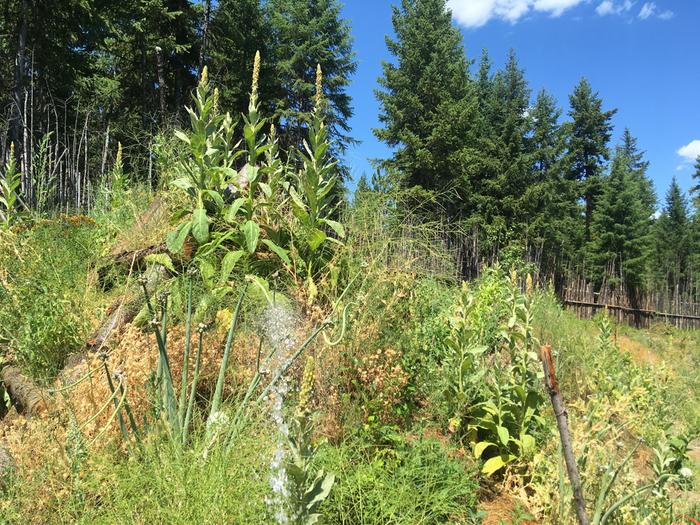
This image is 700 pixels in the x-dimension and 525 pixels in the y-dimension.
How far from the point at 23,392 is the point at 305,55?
19.7 m

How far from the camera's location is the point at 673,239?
3167 cm

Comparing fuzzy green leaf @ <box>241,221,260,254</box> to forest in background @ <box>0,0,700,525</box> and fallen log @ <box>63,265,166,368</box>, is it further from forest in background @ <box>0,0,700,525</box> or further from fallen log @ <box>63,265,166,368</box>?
fallen log @ <box>63,265,166,368</box>

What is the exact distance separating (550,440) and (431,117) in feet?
60.5

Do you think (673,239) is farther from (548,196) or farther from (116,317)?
(116,317)

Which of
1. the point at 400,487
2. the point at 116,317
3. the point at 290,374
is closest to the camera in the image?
the point at 400,487

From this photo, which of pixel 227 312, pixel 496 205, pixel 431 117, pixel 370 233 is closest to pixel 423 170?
pixel 431 117

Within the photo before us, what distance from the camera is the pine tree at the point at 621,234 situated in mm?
24109

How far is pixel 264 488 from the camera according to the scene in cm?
177

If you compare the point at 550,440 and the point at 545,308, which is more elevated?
the point at 545,308

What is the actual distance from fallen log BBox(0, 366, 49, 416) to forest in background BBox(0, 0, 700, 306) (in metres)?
6.74

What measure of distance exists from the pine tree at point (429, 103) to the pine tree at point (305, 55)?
81.5 inches

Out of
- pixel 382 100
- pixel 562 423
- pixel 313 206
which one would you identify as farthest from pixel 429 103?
→ pixel 562 423

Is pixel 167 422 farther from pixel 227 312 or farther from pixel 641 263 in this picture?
pixel 641 263

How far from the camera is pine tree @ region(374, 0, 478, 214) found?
1889 centimetres
